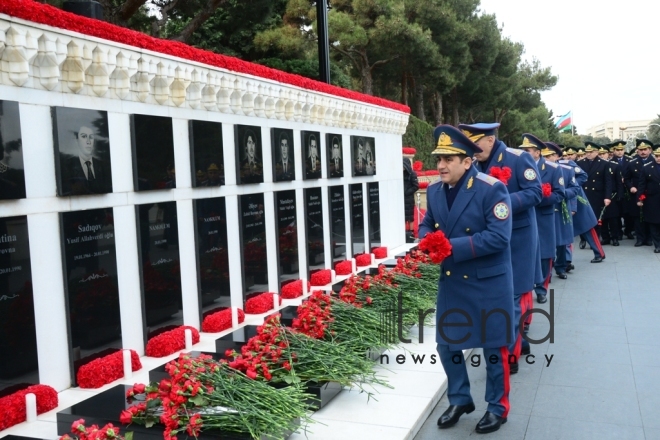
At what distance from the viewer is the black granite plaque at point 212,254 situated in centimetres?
681

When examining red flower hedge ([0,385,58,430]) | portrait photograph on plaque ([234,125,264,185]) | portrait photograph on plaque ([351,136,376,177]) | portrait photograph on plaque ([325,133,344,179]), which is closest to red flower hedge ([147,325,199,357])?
red flower hedge ([0,385,58,430])

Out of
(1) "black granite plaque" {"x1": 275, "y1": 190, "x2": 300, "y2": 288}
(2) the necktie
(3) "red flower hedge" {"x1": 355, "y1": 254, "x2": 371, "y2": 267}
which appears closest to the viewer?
(2) the necktie

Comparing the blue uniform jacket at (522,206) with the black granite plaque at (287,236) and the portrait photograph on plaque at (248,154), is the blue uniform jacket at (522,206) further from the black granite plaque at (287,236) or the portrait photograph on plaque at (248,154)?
the black granite plaque at (287,236)

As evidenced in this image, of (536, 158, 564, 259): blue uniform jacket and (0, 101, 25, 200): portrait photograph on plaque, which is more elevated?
(0, 101, 25, 200): portrait photograph on plaque

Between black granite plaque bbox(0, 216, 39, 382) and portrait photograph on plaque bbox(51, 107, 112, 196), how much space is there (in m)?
0.53

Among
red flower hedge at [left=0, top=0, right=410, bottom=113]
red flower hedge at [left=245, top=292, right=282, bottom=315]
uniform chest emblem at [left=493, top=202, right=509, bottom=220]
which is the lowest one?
red flower hedge at [left=245, top=292, right=282, bottom=315]

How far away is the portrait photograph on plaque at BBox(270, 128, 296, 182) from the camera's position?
8344 millimetres

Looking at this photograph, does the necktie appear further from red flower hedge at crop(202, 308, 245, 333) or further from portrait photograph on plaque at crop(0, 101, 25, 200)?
red flower hedge at crop(202, 308, 245, 333)

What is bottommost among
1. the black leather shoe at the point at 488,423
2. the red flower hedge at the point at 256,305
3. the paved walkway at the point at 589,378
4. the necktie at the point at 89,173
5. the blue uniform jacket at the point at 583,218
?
the paved walkway at the point at 589,378

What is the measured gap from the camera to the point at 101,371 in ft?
17.0

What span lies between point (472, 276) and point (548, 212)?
425cm

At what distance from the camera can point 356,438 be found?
4125mm

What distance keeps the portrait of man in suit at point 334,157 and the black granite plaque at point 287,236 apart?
4.33 ft

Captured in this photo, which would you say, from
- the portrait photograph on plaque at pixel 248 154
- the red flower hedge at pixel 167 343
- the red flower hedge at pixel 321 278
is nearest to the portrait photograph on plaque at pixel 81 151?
the red flower hedge at pixel 167 343
